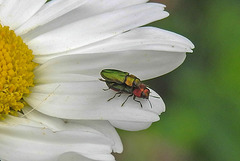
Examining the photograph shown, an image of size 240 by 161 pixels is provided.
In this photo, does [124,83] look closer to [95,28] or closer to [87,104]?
[87,104]

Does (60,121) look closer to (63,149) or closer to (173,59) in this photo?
(63,149)

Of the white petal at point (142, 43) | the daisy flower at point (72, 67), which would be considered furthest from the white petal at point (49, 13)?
the white petal at point (142, 43)

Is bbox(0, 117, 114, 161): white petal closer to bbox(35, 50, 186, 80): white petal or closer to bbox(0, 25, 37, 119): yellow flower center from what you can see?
bbox(0, 25, 37, 119): yellow flower center

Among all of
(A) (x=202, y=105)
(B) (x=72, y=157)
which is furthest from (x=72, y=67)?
(A) (x=202, y=105)

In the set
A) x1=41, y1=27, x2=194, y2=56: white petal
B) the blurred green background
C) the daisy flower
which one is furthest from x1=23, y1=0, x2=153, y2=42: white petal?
the blurred green background

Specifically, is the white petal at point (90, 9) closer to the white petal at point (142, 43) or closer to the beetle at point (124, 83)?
the white petal at point (142, 43)

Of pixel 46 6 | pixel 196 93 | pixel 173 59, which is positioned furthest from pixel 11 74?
pixel 196 93
